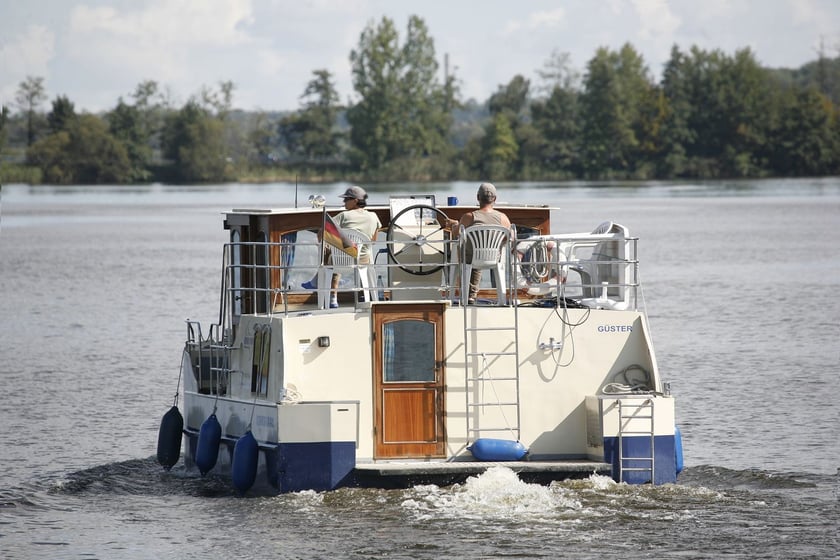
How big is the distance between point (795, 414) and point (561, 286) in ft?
26.7

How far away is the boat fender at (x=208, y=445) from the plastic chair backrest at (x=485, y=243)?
407 centimetres

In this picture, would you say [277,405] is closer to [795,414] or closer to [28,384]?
[795,414]

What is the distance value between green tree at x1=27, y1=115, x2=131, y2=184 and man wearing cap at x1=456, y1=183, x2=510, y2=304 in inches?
5732

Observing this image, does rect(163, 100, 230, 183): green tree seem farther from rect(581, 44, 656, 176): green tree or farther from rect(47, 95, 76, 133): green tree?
rect(581, 44, 656, 176): green tree

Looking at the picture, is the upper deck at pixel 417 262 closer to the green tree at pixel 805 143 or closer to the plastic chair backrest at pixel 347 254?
the plastic chair backrest at pixel 347 254

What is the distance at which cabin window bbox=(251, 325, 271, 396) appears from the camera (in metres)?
17.6

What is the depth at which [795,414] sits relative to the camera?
23.8m

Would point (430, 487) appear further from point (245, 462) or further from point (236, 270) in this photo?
point (236, 270)

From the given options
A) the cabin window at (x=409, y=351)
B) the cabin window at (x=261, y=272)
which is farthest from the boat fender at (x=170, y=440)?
the cabin window at (x=409, y=351)

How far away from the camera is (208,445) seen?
18.7 metres

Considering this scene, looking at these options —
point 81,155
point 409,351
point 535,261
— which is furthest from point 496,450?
point 81,155

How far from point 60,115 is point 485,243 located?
15581 centimetres

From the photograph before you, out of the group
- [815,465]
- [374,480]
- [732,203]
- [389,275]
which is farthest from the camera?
[732,203]

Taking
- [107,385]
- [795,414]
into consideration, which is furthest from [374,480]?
[107,385]
